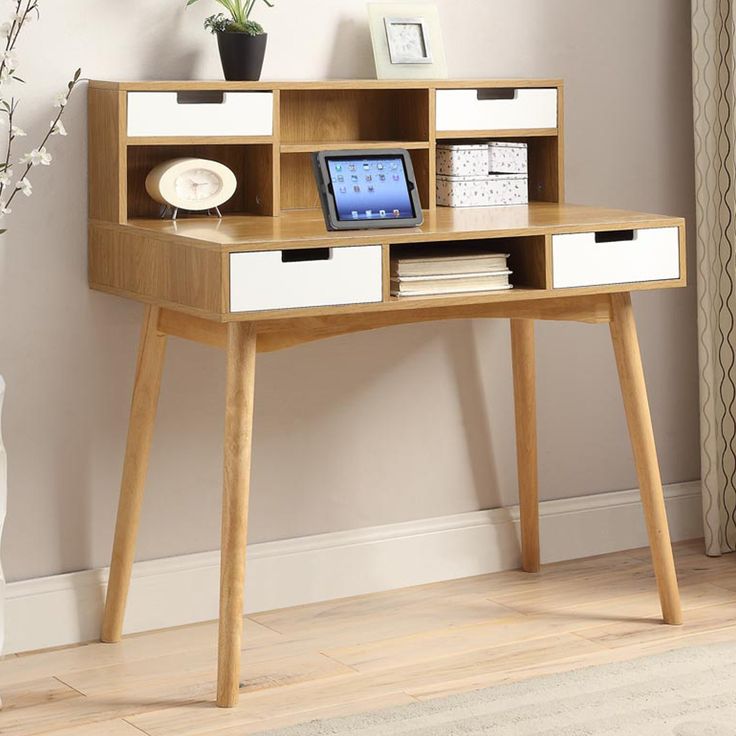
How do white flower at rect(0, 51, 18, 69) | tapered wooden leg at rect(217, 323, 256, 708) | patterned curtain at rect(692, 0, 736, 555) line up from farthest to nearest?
patterned curtain at rect(692, 0, 736, 555), tapered wooden leg at rect(217, 323, 256, 708), white flower at rect(0, 51, 18, 69)

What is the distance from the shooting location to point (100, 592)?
279cm

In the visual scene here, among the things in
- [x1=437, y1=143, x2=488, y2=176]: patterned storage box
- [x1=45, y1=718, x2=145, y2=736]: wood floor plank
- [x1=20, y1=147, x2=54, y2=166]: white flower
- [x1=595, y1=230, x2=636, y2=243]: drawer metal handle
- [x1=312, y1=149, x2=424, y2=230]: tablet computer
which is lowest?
[x1=45, y1=718, x2=145, y2=736]: wood floor plank

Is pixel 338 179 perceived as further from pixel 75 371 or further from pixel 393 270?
pixel 75 371

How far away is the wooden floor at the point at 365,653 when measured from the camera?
2.42 metres

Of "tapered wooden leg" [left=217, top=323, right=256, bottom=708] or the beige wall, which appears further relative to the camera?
the beige wall

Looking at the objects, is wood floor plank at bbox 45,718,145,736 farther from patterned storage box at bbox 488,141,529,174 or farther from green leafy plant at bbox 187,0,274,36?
patterned storage box at bbox 488,141,529,174

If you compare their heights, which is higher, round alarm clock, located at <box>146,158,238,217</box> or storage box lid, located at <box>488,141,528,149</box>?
storage box lid, located at <box>488,141,528,149</box>

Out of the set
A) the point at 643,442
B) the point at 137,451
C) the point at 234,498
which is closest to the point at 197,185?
the point at 137,451

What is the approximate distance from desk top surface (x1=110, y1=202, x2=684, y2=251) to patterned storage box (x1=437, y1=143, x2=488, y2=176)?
0.35 ft

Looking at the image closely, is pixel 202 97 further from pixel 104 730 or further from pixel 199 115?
pixel 104 730

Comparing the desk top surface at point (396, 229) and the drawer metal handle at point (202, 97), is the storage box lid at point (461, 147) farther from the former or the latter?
the drawer metal handle at point (202, 97)

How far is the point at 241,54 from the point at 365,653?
119cm

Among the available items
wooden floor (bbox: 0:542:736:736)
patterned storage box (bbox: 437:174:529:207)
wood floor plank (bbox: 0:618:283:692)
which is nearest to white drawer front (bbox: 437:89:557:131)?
patterned storage box (bbox: 437:174:529:207)

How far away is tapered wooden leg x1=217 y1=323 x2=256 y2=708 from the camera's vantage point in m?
2.38
